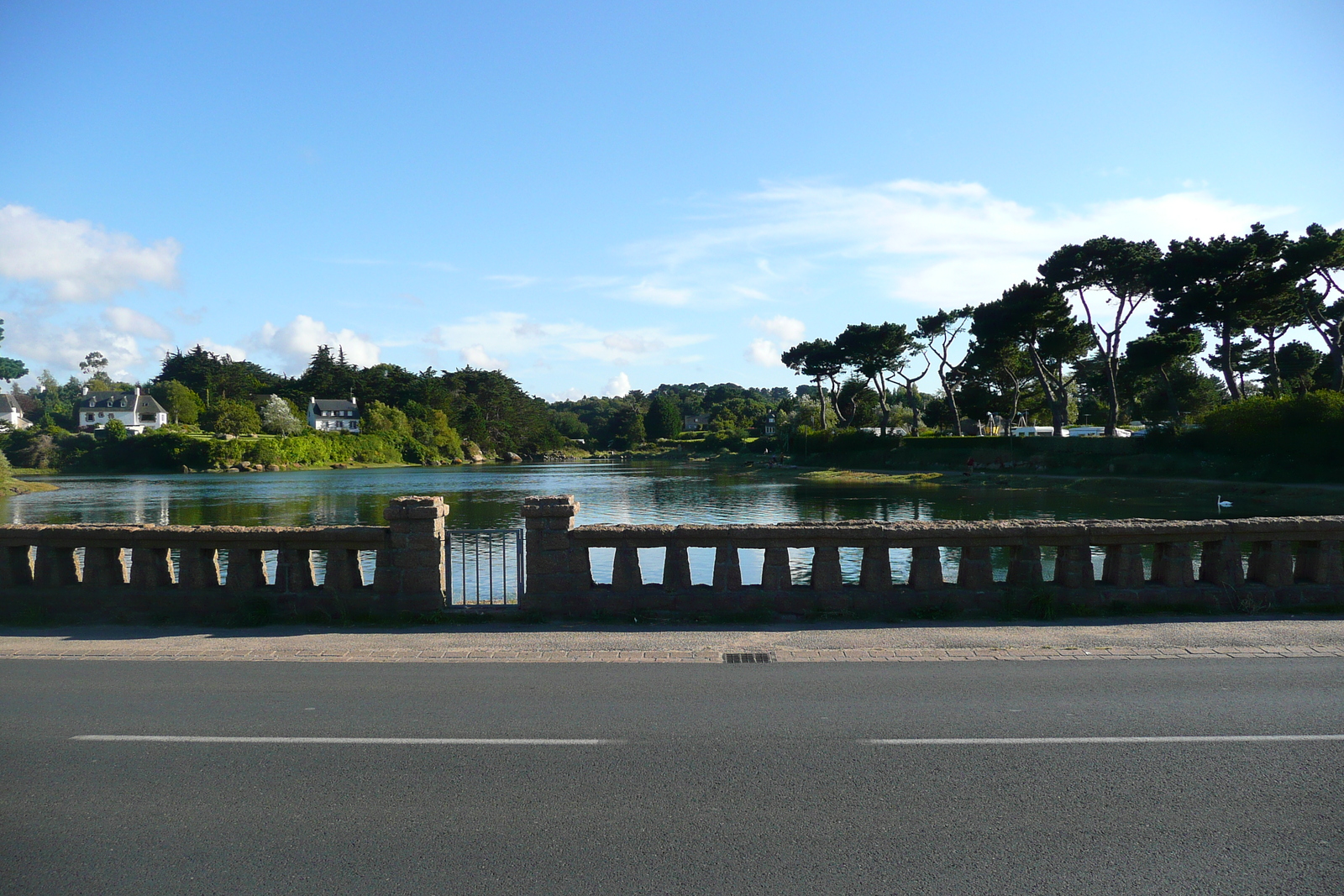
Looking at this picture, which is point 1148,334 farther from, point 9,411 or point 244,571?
point 9,411

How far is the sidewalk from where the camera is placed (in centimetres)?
807

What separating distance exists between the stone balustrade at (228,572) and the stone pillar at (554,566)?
1.15m

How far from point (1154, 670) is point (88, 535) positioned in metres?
11.3

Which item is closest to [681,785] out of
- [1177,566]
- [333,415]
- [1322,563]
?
[1177,566]

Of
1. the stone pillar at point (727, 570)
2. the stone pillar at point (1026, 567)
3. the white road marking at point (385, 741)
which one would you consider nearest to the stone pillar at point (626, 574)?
the stone pillar at point (727, 570)

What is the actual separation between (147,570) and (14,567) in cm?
169

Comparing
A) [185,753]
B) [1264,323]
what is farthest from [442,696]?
[1264,323]

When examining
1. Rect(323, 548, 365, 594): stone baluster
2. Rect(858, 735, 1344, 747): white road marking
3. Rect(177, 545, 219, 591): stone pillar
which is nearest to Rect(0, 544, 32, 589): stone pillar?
Rect(177, 545, 219, 591): stone pillar

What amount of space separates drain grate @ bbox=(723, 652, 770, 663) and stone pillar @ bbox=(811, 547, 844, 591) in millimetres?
1769

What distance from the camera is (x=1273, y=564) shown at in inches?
386

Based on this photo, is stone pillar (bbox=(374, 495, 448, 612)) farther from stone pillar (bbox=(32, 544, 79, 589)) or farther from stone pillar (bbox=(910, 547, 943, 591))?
stone pillar (bbox=(910, 547, 943, 591))

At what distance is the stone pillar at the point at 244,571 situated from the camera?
9633 millimetres

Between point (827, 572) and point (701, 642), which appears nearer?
point (701, 642)

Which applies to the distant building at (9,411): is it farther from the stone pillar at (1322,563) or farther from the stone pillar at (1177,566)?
the stone pillar at (1322,563)
